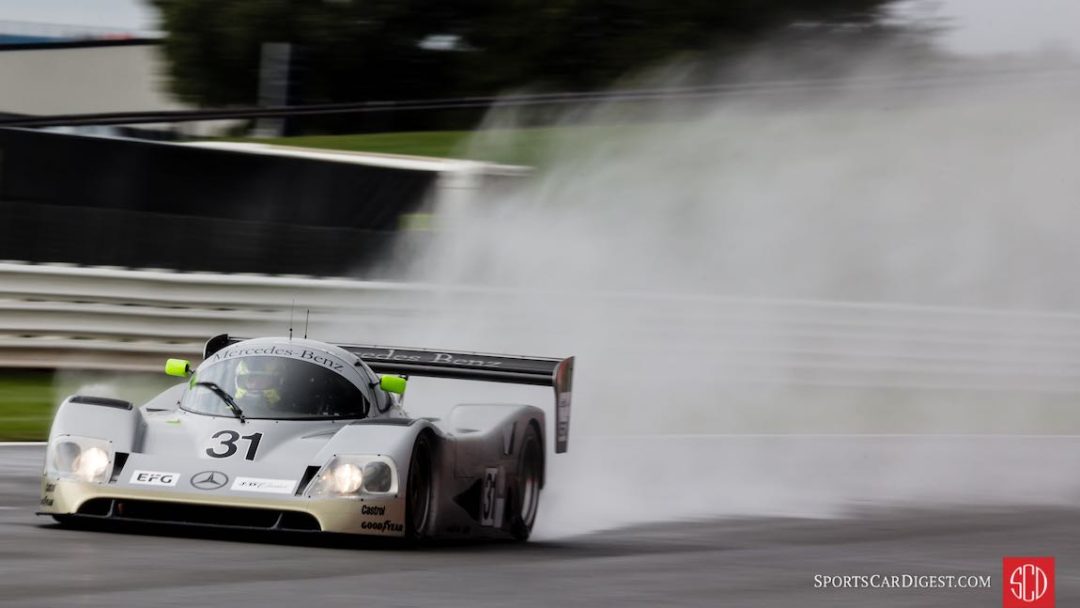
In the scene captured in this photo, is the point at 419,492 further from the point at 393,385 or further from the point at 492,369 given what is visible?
the point at 492,369

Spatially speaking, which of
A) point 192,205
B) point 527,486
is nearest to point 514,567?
point 527,486

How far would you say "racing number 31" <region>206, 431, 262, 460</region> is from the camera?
6.71m

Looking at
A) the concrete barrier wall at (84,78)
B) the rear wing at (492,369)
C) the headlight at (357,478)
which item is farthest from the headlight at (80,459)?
the concrete barrier wall at (84,78)

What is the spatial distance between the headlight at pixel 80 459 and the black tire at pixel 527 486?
228 cm

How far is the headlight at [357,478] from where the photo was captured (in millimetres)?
6527

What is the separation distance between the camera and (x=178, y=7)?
33.6 m

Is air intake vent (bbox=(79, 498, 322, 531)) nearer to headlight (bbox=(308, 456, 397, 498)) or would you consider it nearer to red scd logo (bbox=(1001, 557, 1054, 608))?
headlight (bbox=(308, 456, 397, 498))

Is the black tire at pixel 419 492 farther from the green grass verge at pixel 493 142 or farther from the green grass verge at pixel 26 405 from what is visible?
the green grass verge at pixel 493 142

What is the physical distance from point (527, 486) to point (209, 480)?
7.99 ft

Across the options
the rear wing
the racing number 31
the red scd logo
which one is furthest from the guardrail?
the red scd logo

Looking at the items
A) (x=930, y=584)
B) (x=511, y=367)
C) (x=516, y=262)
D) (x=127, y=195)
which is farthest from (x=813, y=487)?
(x=127, y=195)

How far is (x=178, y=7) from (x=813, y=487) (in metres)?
25.9

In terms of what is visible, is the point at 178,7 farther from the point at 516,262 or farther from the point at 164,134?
the point at 516,262

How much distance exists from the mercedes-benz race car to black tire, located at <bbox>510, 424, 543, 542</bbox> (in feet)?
0.07
